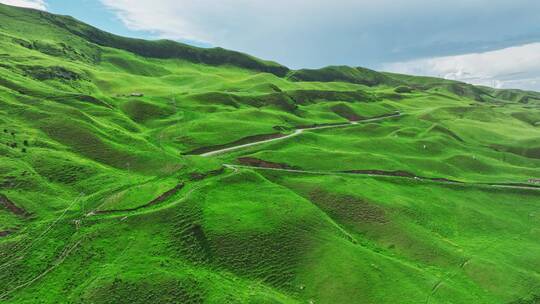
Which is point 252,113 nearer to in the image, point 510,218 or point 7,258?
point 510,218

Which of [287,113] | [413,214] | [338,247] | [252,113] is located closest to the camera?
[338,247]

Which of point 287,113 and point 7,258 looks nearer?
point 7,258

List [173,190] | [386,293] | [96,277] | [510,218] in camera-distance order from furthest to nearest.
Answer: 1. [510,218]
2. [173,190]
3. [386,293]
4. [96,277]

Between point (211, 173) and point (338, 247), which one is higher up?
point (211, 173)

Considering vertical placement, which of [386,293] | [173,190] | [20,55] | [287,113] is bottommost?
[386,293]

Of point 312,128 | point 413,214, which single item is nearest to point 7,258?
point 413,214

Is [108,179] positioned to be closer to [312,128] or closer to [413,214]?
[413,214]

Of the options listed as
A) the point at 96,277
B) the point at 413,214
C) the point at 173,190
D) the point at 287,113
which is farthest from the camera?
the point at 287,113

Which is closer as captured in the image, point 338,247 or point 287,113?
point 338,247

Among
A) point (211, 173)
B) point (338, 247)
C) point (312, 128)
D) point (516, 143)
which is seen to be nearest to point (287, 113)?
point (312, 128)
